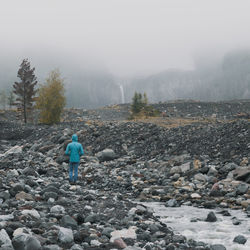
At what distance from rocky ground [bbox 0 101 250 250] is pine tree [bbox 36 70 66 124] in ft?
34.7

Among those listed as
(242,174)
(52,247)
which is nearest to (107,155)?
(242,174)

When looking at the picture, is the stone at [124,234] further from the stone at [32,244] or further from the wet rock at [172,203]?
the wet rock at [172,203]

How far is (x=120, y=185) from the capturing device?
14805mm

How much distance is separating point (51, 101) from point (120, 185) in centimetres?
3028

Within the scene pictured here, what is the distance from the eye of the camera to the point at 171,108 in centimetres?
7419

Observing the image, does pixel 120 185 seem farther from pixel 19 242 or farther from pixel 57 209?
pixel 19 242

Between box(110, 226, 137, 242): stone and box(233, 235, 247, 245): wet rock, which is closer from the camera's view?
box(110, 226, 137, 242): stone

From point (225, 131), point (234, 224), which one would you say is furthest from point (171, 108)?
point (234, 224)

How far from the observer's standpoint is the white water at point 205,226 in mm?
7285

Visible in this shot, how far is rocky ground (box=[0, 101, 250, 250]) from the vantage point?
257 inches

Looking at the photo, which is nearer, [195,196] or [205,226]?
[205,226]

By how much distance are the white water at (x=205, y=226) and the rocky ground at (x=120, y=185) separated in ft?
1.03

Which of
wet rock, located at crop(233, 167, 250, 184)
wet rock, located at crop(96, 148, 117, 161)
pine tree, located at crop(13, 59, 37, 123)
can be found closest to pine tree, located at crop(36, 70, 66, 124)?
pine tree, located at crop(13, 59, 37, 123)

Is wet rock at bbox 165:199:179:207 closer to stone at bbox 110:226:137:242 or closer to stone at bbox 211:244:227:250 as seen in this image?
stone at bbox 110:226:137:242
